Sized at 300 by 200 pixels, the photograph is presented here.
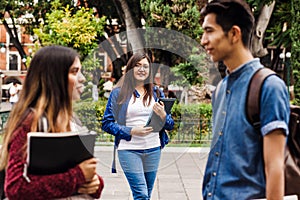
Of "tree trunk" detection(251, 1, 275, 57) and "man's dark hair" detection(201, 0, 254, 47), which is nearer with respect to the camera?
"man's dark hair" detection(201, 0, 254, 47)

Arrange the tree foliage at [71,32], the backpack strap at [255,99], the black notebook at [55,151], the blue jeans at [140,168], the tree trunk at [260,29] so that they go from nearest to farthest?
the black notebook at [55,151] < the backpack strap at [255,99] < the blue jeans at [140,168] < the tree foliage at [71,32] < the tree trunk at [260,29]

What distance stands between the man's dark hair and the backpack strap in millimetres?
224

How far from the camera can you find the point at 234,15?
251 cm

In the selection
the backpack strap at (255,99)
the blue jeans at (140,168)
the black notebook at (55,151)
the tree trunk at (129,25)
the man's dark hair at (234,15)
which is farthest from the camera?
the tree trunk at (129,25)

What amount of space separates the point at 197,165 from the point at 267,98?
8169 mm

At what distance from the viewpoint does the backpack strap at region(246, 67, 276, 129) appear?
2.38 metres

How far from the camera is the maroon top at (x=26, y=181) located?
7.54 ft

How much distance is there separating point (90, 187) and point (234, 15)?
1.01 m

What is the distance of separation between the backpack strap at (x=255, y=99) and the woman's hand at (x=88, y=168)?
714 millimetres

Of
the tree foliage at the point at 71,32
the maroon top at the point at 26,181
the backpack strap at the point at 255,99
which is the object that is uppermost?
the tree foliage at the point at 71,32

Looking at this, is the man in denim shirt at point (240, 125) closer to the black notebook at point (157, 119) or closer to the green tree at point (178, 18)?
the black notebook at point (157, 119)

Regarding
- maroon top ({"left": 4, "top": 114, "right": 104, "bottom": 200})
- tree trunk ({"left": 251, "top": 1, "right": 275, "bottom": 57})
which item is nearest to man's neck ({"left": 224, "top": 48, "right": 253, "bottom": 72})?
maroon top ({"left": 4, "top": 114, "right": 104, "bottom": 200})

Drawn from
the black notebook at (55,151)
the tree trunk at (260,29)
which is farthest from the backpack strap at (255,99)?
the tree trunk at (260,29)

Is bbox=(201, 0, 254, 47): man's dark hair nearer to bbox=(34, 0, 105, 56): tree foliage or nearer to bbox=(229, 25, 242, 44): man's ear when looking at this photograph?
bbox=(229, 25, 242, 44): man's ear
